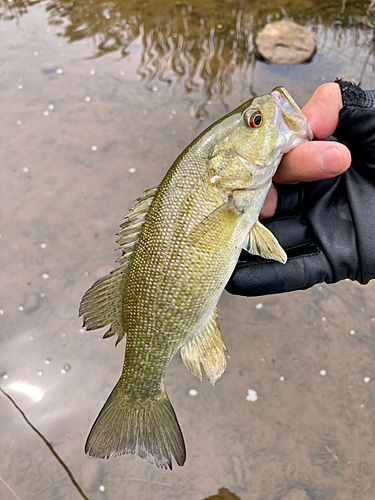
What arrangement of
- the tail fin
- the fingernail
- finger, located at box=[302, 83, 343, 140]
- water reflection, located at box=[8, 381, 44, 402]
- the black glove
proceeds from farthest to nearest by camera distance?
water reflection, located at box=[8, 381, 44, 402], the black glove, finger, located at box=[302, 83, 343, 140], the tail fin, the fingernail

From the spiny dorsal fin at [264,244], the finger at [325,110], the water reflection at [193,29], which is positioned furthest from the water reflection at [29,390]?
the water reflection at [193,29]

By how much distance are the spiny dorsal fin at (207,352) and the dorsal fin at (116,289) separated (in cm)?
39

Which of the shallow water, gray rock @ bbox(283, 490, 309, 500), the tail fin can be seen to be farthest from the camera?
the shallow water

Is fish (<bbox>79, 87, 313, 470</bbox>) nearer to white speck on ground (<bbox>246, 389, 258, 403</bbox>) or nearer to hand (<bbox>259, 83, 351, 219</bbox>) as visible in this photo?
hand (<bbox>259, 83, 351, 219</bbox>)

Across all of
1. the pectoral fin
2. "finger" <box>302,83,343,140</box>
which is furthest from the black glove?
the pectoral fin

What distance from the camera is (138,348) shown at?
2074 millimetres

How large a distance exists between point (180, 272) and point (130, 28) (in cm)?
539

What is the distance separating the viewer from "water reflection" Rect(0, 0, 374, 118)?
5.36m

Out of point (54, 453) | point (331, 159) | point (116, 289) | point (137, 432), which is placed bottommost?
point (54, 453)

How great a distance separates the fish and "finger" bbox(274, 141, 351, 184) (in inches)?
3.0

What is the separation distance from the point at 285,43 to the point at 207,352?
503cm

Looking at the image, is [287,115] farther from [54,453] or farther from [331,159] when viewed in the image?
[54,453]

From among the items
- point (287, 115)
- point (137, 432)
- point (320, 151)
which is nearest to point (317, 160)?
point (320, 151)

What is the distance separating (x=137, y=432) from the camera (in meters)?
2.11
